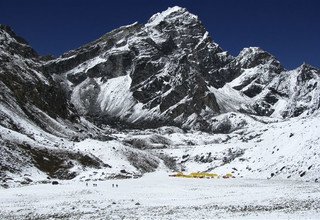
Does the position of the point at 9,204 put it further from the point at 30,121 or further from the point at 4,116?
the point at 30,121

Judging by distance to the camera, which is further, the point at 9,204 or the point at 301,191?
the point at 301,191

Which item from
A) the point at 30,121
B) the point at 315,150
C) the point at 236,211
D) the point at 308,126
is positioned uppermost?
the point at 30,121

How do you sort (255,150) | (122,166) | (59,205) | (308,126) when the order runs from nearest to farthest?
(59,205) → (308,126) → (255,150) → (122,166)

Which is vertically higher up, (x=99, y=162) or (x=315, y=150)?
(x=99, y=162)

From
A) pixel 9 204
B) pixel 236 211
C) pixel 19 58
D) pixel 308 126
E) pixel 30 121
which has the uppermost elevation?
pixel 19 58

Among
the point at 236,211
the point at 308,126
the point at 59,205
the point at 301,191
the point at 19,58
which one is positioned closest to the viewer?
the point at 236,211

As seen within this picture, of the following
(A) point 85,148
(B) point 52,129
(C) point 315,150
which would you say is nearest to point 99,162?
(A) point 85,148

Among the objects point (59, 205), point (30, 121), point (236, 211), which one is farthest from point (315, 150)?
point (30, 121)

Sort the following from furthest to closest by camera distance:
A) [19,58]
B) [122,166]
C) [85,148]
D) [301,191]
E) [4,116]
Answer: [19,58] → [85,148] → [122,166] → [4,116] → [301,191]

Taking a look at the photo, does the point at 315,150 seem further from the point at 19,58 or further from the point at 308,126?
the point at 19,58
